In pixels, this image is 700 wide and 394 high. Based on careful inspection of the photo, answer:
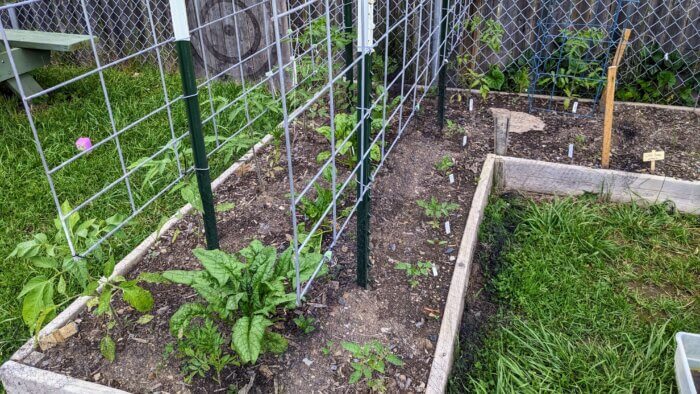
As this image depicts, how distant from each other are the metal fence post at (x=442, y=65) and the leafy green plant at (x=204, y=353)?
2.24 metres

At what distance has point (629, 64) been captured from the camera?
4363 mm

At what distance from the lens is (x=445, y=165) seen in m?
3.36

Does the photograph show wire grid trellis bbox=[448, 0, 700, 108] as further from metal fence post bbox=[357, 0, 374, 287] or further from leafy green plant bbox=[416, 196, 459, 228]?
metal fence post bbox=[357, 0, 374, 287]

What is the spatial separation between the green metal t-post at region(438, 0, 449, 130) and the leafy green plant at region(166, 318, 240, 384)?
7.45 ft

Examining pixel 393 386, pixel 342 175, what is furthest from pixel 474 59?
pixel 393 386

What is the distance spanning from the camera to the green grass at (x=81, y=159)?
272 centimetres

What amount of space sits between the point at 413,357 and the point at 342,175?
1368 millimetres

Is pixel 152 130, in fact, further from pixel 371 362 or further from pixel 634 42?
pixel 634 42

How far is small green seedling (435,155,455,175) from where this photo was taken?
336 cm

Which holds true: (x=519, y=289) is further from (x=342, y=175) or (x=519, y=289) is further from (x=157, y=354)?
(x=157, y=354)

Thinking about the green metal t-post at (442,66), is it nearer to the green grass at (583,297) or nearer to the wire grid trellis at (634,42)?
the wire grid trellis at (634,42)

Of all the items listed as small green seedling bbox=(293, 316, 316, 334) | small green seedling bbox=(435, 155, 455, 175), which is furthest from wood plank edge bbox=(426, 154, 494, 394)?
small green seedling bbox=(293, 316, 316, 334)

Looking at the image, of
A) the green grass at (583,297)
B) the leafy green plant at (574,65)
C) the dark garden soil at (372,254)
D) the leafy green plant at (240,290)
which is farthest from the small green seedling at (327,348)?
the leafy green plant at (574,65)

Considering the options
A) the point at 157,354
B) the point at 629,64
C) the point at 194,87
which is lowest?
the point at 157,354
